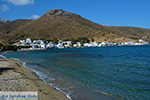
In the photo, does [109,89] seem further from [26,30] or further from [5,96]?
[26,30]

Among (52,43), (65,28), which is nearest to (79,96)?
(52,43)

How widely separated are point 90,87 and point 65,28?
164 metres

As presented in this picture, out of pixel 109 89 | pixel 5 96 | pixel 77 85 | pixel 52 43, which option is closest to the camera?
pixel 5 96

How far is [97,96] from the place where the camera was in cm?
1066

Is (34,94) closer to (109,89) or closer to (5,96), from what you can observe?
(5,96)

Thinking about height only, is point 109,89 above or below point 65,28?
below

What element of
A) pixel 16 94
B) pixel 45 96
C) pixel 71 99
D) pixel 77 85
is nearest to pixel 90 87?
pixel 77 85

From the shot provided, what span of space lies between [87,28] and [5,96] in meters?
174

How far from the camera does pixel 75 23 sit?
18525 cm

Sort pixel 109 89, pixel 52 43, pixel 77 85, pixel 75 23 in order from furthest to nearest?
pixel 75 23
pixel 52 43
pixel 77 85
pixel 109 89

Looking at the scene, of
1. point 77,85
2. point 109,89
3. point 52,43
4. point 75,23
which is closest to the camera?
point 109,89

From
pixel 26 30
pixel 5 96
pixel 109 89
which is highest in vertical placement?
pixel 26 30

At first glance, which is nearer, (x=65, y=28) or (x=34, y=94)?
(x=34, y=94)

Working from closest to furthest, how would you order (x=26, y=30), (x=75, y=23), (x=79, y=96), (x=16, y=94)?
1. (x=16, y=94)
2. (x=79, y=96)
3. (x=26, y=30)
4. (x=75, y=23)
